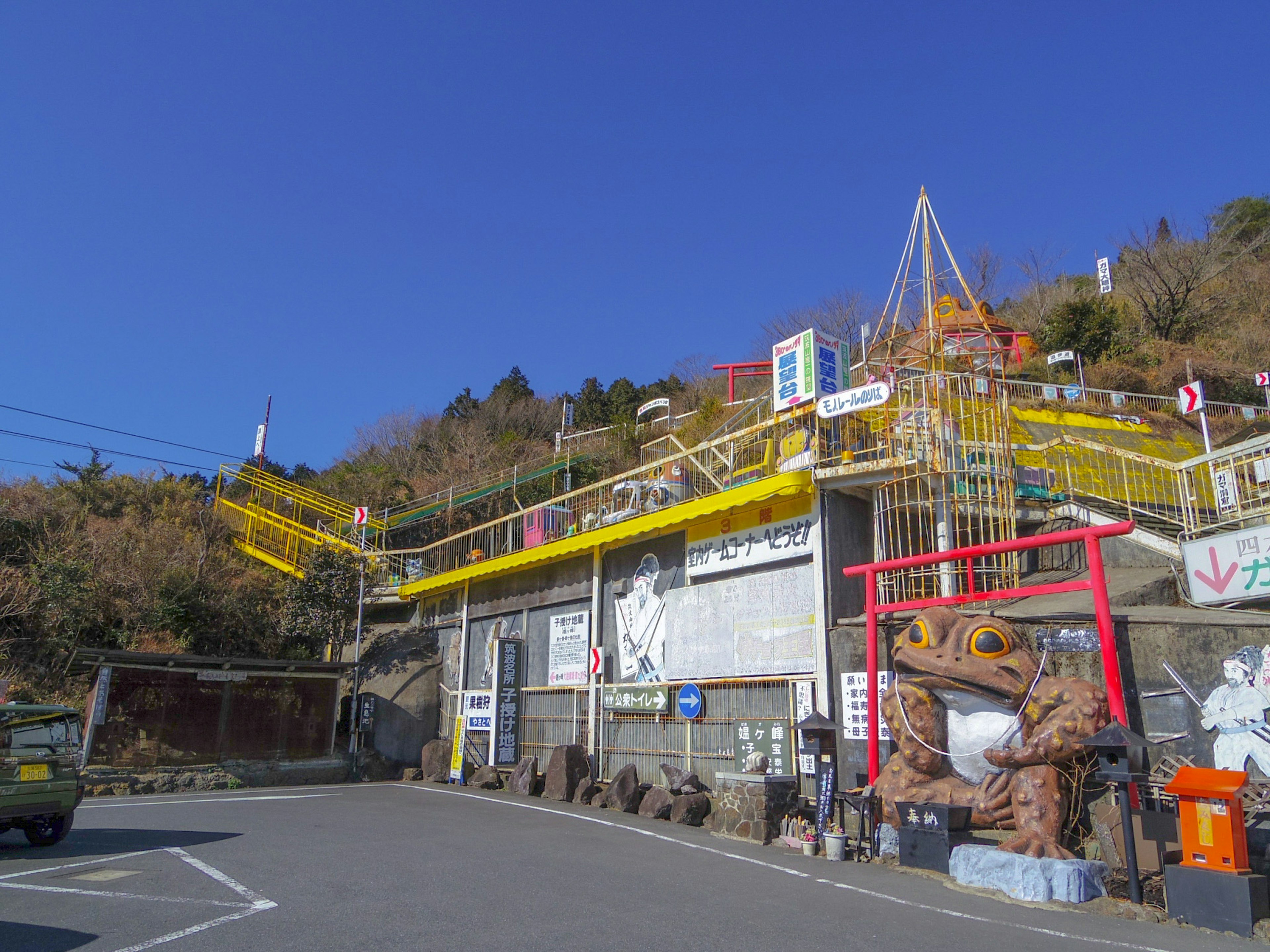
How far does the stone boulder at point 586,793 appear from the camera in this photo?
1446 cm

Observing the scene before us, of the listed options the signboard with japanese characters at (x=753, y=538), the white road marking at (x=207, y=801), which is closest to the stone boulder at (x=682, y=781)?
the signboard with japanese characters at (x=753, y=538)

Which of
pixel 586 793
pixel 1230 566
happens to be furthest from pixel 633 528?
pixel 1230 566

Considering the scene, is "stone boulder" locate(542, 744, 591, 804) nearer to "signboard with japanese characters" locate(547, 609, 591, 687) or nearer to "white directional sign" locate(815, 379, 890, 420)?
"signboard with japanese characters" locate(547, 609, 591, 687)

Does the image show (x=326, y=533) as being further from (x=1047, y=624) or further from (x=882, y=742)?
(x=1047, y=624)

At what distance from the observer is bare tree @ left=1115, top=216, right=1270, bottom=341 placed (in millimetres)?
31125

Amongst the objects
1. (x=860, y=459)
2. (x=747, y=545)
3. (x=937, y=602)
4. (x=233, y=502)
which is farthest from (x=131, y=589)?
(x=937, y=602)

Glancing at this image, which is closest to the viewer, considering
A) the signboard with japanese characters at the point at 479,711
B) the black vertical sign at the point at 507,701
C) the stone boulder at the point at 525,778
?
the stone boulder at the point at 525,778

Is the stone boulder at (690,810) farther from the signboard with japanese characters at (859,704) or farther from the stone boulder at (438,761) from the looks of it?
the stone boulder at (438,761)

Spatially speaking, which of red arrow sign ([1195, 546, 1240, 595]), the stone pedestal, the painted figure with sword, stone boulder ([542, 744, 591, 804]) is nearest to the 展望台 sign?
red arrow sign ([1195, 546, 1240, 595])

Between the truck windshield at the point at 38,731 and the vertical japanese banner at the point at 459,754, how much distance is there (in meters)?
9.17

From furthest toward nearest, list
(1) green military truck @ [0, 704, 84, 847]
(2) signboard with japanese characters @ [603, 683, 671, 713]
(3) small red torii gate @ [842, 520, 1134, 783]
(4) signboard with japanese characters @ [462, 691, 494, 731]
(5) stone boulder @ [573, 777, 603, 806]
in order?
A: (4) signboard with japanese characters @ [462, 691, 494, 731], (5) stone boulder @ [573, 777, 603, 806], (2) signboard with japanese characters @ [603, 683, 671, 713], (1) green military truck @ [0, 704, 84, 847], (3) small red torii gate @ [842, 520, 1134, 783]

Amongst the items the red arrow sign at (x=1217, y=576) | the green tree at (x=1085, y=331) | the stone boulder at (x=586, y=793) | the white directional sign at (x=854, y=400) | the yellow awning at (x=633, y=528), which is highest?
the green tree at (x=1085, y=331)

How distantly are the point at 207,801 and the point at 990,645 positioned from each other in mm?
13360

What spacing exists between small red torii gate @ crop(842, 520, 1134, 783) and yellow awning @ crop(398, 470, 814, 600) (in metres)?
1.64
